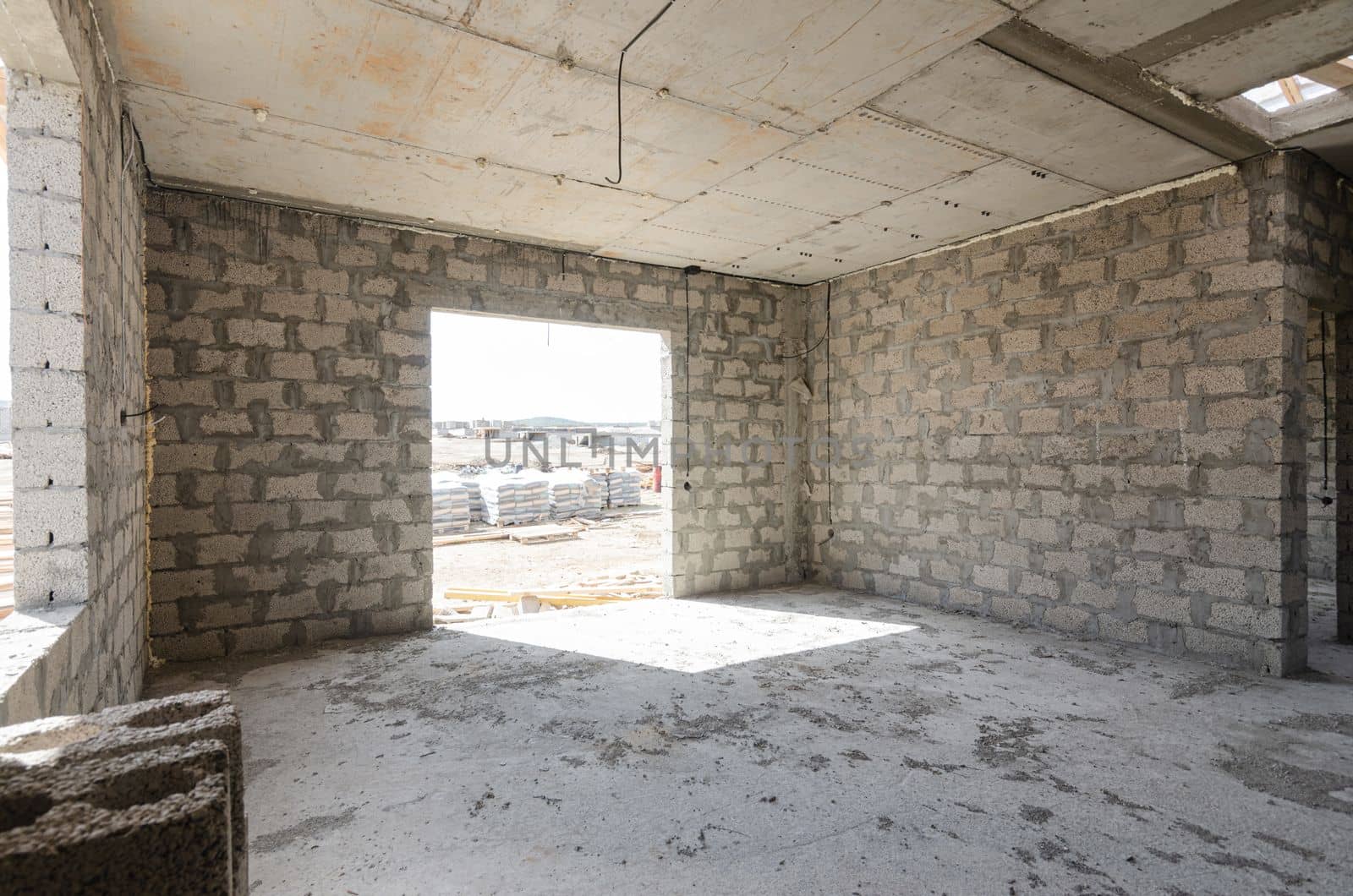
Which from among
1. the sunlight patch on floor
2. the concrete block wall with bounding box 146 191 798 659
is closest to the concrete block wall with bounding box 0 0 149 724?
the concrete block wall with bounding box 146 191 798 659

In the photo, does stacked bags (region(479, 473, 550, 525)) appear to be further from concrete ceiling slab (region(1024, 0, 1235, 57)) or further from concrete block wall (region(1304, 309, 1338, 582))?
concrete ceiling slab (region(1024, 0, 1235, 57))

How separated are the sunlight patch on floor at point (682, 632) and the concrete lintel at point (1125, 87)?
328cm

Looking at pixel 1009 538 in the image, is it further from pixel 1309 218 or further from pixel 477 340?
pixel 477 340

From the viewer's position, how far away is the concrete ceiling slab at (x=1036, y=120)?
307 cm

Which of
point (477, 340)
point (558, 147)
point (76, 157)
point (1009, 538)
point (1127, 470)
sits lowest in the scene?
point (1009, 538)

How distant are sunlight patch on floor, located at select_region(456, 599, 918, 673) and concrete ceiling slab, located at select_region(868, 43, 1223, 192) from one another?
3035 mm

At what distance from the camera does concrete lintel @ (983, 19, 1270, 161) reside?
2846 mm

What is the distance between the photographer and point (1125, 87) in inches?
125

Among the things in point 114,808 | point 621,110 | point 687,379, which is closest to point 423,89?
point 621,110

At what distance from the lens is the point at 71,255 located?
224 centimetres

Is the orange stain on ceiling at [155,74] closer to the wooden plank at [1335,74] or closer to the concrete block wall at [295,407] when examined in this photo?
the concrete block wall at [295,407]

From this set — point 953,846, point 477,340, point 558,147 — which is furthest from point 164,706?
point 477,340

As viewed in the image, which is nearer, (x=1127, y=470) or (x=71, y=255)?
(x=71, y=255)

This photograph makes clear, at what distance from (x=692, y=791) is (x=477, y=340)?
18947 millimetres
